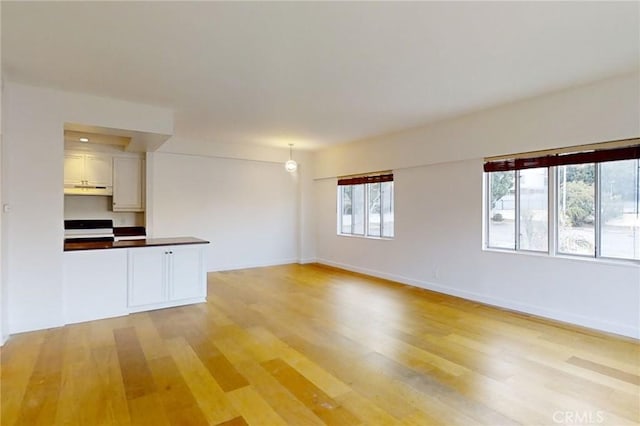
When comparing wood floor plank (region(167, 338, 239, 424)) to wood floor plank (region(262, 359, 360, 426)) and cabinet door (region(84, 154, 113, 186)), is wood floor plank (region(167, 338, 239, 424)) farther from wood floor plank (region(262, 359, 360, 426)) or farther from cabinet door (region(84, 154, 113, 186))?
cabinet door (region(84, 154, 113, 186))

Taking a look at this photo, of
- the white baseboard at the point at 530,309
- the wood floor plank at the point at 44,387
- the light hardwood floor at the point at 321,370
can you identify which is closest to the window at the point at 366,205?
the white baseboard at the point at 530,309

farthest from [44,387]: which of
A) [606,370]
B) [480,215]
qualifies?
[480,215]

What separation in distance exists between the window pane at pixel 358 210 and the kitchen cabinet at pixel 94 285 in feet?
14.5

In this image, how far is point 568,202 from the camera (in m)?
4.06

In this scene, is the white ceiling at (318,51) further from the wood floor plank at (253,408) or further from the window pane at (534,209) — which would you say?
the wood floor plank at (253,408)

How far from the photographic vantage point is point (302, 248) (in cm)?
805

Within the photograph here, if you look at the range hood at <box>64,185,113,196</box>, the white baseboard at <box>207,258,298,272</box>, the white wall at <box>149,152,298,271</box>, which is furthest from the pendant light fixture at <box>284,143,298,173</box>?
the range hood at <box>64,185,113,196</box>

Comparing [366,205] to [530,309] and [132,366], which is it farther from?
[132,366]

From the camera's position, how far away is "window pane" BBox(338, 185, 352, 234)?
7.49 m

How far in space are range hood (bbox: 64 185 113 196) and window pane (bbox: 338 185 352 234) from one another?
4532 mm

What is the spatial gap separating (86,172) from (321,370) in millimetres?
5663

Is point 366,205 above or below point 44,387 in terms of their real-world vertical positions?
above

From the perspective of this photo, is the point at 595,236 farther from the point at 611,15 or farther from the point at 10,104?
the point at 10,104

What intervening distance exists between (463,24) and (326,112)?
2.43m
